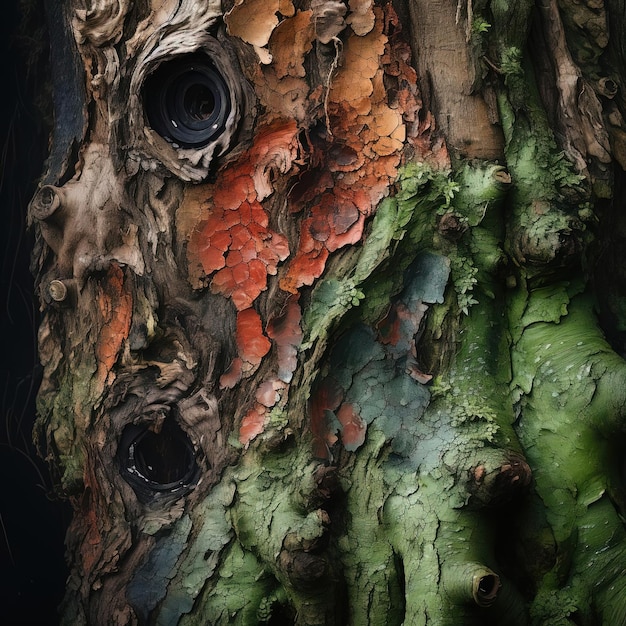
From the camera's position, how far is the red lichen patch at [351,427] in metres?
2.12

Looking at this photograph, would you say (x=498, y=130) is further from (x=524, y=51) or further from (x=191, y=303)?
(x=191, y=303)

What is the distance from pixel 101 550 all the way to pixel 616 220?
5.91 ft

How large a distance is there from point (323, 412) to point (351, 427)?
0.08 m

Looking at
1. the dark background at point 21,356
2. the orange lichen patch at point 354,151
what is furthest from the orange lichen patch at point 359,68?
the dark background at point 21,356

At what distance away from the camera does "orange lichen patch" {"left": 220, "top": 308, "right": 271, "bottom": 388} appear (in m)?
2.22

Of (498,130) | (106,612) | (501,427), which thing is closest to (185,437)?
(106,612)

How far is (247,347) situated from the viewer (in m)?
2.23

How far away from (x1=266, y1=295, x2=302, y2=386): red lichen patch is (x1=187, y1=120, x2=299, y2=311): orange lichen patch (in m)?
0.09

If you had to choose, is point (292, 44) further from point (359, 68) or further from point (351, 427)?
point (351, 427)

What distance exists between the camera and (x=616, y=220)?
2.54m

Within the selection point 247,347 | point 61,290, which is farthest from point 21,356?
point 247,347

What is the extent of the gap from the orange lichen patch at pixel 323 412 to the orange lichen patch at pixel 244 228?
1.01 feet

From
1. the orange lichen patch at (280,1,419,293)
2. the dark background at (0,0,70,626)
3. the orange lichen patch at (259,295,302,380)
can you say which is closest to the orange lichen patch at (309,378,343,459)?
the orange lichen patch at (259,295,302,380)

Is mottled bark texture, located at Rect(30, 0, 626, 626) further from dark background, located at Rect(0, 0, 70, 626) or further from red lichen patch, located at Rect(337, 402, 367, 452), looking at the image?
dark background, located at Rect(0, 0, 70, 626)
